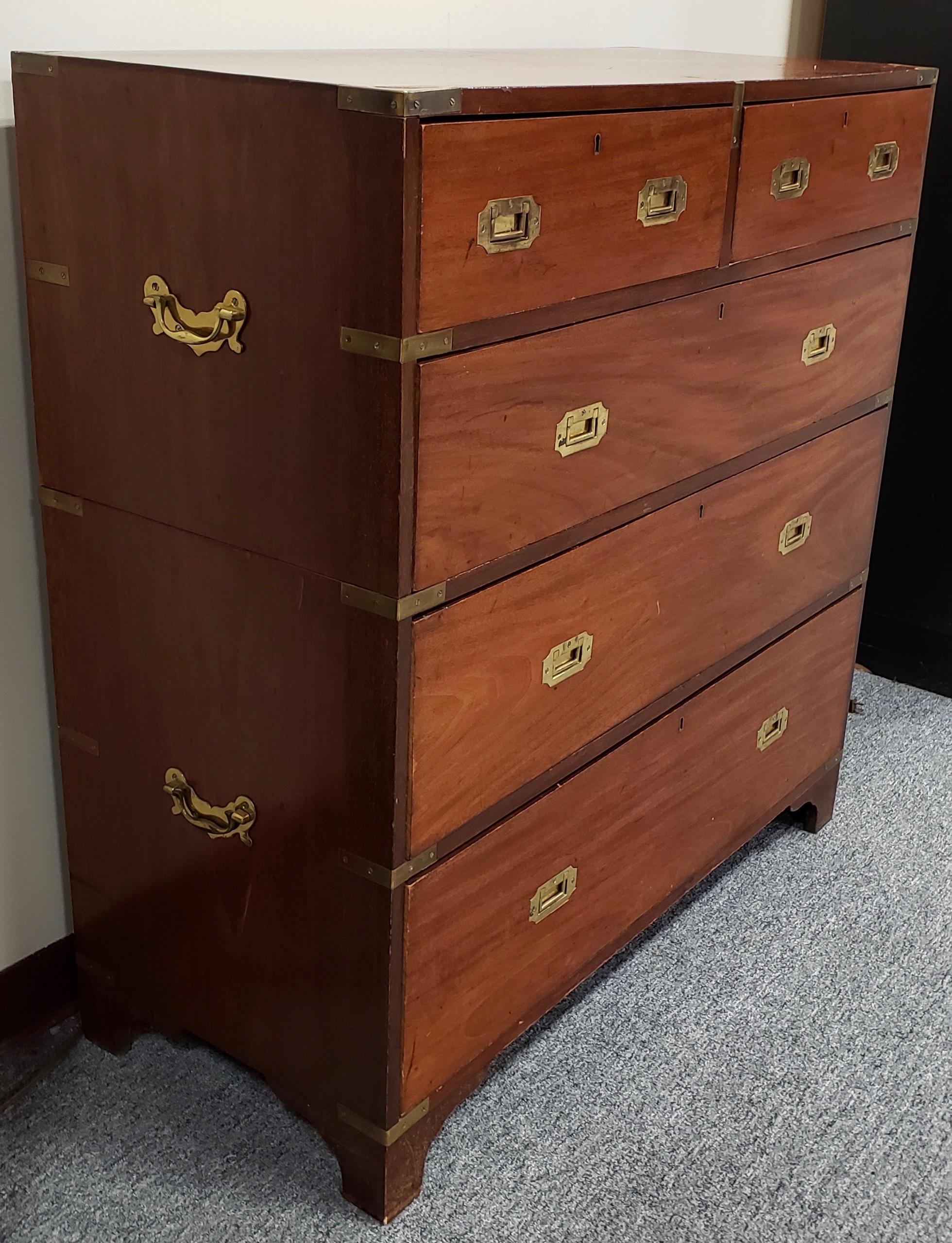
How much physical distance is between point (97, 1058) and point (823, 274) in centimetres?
136

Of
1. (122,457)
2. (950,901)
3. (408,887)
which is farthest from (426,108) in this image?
(950,901)

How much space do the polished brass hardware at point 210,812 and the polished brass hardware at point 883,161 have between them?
3.72ft

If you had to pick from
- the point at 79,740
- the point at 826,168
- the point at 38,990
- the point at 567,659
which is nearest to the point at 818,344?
the point at 826,168

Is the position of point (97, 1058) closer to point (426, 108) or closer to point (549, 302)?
point (549, 302)

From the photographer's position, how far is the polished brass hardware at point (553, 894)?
1.50 metres

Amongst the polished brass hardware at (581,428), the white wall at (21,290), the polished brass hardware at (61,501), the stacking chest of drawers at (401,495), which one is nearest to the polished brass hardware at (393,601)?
the stacking chest of drawers at (401,495)

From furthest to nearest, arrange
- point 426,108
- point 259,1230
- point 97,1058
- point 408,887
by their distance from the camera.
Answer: point 97,1058 < point 259,1230 < point 408,887 < point 426,108

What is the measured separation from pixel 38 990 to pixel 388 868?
66cm

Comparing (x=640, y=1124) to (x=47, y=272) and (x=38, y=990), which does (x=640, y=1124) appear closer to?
(x=38, y=990)

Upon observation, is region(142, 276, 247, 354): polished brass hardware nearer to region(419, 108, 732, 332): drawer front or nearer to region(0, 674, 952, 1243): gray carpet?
region(419, 108, 732, 332): drawer front

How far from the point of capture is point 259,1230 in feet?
4.63

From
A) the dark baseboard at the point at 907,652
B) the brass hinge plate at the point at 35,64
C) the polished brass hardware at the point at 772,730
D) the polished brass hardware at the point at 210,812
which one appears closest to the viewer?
the brass hinge plate at the point at 35,64

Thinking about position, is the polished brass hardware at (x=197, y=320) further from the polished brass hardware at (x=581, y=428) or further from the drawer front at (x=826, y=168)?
the drawer front at (x=826, y=168)

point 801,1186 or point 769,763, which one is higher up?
point 769,763
